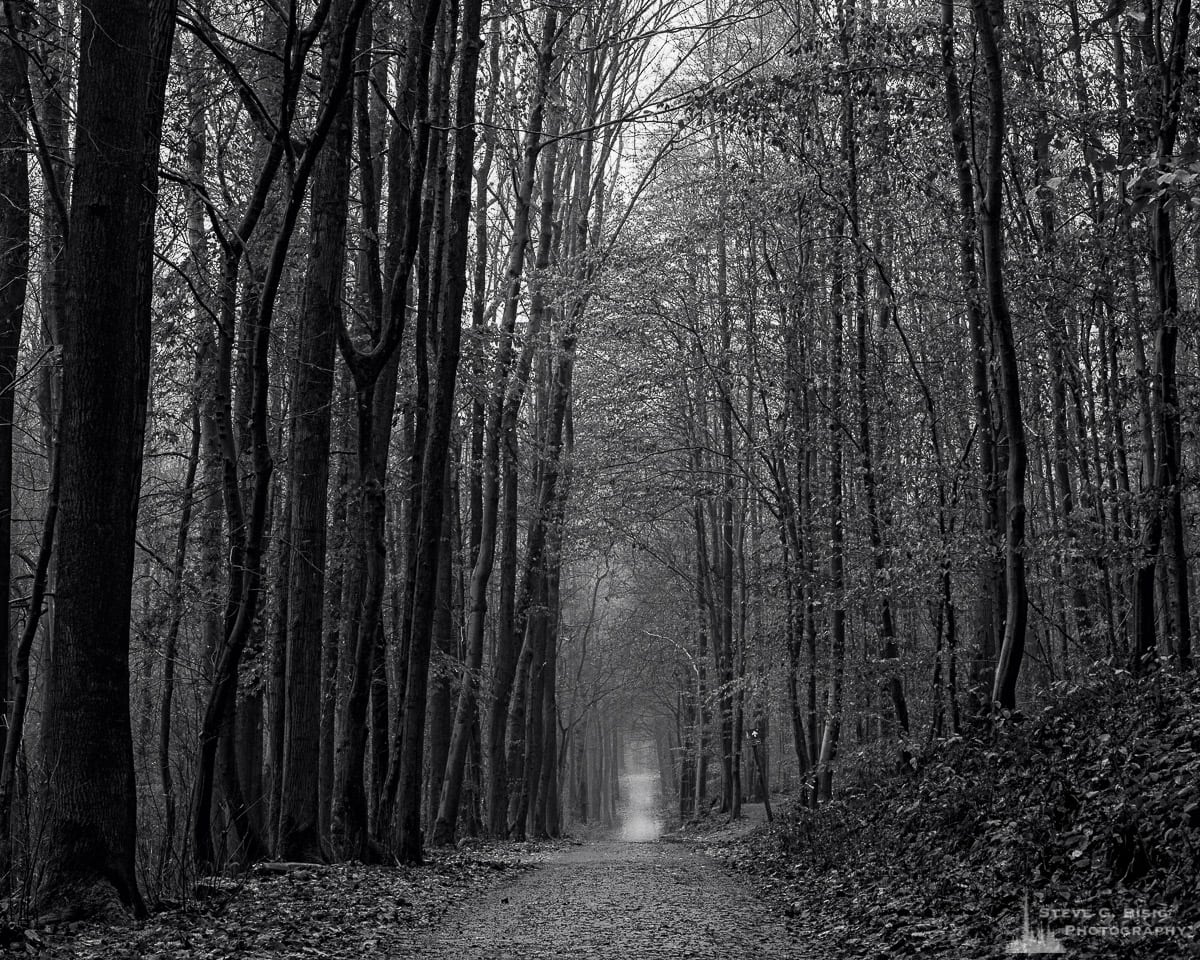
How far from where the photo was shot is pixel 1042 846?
632 centimetres

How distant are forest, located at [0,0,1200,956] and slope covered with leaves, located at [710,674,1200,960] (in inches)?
4.1

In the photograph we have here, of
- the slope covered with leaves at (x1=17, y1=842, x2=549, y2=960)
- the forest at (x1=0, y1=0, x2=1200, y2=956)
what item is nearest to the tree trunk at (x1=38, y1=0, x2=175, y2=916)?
the forest at (x1=0, y1=0, x2=1200, y2=956)

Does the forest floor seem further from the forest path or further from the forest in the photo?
the forest

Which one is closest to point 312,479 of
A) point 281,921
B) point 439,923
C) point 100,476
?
point 100,476

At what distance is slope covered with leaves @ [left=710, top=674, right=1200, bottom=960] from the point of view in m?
5.04

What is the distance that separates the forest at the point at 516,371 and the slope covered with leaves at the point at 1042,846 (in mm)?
103

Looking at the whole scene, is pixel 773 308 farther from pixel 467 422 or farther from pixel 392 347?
pixel 392 347

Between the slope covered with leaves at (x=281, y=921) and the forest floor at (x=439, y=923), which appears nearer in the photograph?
the slope covered with leaves at (x=281, y=921)

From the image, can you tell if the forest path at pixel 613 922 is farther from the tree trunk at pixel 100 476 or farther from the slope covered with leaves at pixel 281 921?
the tree trunk at pixel 100 476

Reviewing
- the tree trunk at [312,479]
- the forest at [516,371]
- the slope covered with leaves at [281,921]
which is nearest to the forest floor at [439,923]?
the slope covered with leaves at [281,921]

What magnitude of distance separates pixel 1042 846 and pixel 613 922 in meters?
3.08

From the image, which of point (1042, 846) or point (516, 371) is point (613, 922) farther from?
point (516, 371)

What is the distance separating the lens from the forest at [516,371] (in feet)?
21.9

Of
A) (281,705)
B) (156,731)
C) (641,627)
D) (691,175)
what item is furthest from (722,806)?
(281,705)
